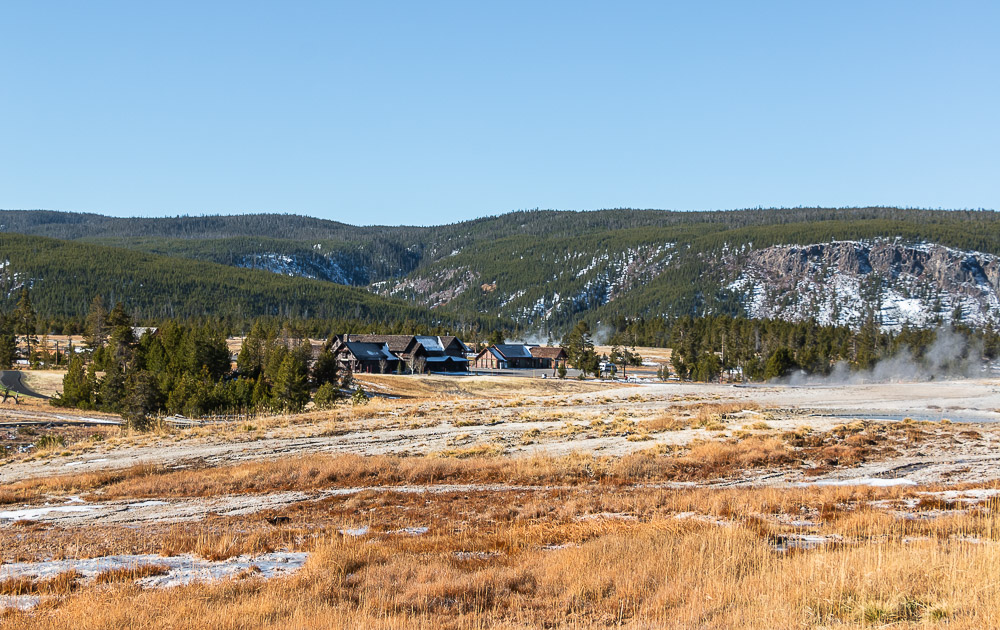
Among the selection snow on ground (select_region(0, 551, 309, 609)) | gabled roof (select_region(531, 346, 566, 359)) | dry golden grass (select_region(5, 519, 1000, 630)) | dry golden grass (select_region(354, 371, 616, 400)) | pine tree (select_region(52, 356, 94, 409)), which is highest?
dry golden grass (select_region(5, 519, 1000, 630))

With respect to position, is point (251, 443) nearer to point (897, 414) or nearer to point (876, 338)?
point (897, 414)

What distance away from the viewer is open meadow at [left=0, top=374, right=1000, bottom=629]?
866 cm

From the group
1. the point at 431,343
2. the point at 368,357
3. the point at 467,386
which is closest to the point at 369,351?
the point at 368,357

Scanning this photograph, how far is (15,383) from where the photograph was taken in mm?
77188

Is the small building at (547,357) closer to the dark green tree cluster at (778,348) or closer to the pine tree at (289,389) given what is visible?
the dark green tree cluster at (778,348)

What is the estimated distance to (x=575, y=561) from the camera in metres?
10.7

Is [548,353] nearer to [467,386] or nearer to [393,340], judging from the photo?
[393,340]

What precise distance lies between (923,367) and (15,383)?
135 metres

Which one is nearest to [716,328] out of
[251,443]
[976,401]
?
[976,401]

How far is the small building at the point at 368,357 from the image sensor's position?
109562mm

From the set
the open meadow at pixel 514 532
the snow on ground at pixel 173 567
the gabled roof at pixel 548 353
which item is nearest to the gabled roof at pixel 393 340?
the gabled roof at pixel 548 353

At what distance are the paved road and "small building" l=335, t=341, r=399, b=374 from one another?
39.3 metres

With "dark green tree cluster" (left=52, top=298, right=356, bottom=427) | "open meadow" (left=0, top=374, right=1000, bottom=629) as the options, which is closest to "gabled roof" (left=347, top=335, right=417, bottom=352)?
"dark green tree cluster" (left=52, top=298, right=356, bottom=427)

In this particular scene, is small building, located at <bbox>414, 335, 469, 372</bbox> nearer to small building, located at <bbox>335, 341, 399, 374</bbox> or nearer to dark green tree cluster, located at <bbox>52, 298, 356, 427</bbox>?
small building, located at <bbox>335, 341, 399, 374</bbox>
